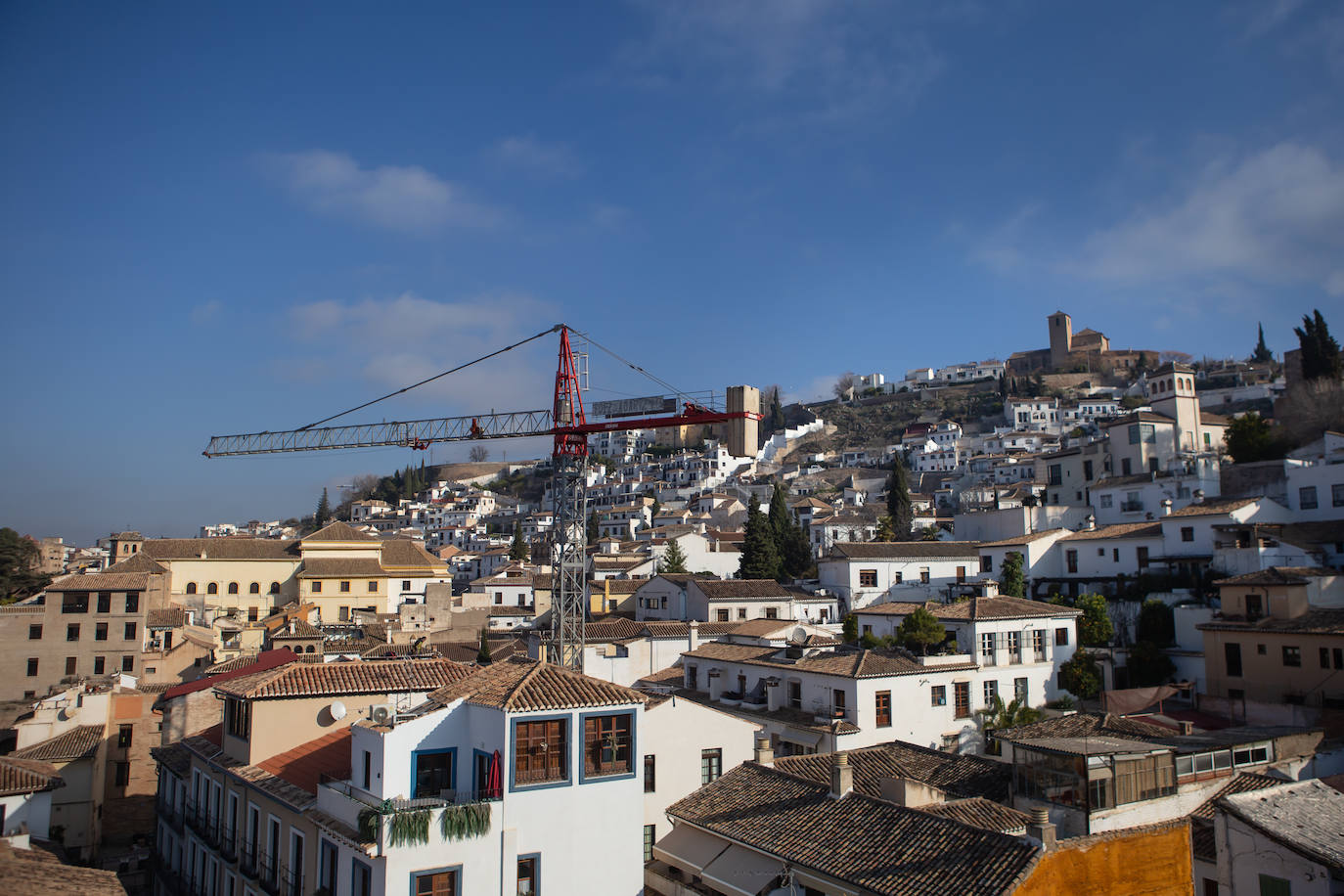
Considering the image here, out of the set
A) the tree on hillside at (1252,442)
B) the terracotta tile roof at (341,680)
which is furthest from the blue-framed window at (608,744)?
the tree on hillside at (1252,442)

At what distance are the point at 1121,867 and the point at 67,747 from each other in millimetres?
26799

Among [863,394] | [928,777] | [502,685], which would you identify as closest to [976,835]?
[928,777]

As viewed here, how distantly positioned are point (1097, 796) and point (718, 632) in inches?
835

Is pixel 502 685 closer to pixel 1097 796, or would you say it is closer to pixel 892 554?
pixel 1097 796

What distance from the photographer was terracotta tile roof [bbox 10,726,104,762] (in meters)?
25.1

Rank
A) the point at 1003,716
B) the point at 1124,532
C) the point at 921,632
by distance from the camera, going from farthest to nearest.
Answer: the point at 1124,532 < the point at 921,632 < the point at 1003,716

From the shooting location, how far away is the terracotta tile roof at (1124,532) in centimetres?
3566

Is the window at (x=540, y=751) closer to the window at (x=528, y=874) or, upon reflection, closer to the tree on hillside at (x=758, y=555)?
the window at (x=528, y=874)

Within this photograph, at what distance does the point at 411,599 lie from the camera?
186ft

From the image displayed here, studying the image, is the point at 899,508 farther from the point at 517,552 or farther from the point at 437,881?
the point at 437,881

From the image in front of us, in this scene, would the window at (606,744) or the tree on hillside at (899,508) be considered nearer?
the window at (606,744)

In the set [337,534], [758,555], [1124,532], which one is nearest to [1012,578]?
[1124,532]

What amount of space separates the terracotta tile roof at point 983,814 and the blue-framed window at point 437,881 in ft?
23.5

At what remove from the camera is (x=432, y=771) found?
47.9ft
